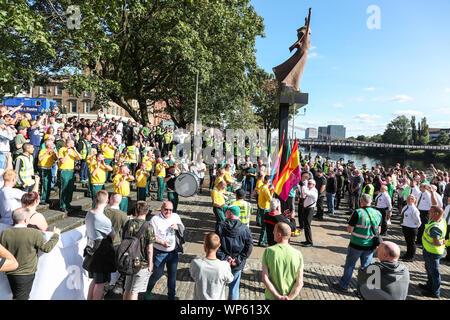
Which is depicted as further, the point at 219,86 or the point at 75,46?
the point at 219,86

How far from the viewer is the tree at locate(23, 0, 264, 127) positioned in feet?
41.2

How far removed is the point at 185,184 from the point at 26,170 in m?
4.09

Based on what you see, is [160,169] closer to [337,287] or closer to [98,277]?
[98,277]

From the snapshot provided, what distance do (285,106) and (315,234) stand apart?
4.49 meters

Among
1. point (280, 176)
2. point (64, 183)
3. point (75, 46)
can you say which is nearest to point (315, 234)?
point (280, 176)

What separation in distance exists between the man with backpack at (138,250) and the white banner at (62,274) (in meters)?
0.77

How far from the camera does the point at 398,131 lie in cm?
12125

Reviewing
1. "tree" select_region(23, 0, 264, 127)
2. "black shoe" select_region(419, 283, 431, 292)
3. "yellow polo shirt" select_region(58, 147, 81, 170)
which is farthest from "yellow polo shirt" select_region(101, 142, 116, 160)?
"black shoe" select_region(419, 283, 431, 292)

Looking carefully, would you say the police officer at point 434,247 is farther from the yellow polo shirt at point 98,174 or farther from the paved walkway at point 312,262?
the yellow polo shirt at point 98,174

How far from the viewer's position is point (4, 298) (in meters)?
3.49

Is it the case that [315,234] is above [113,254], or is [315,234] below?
below

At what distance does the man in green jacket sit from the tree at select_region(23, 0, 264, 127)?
10291 mm
